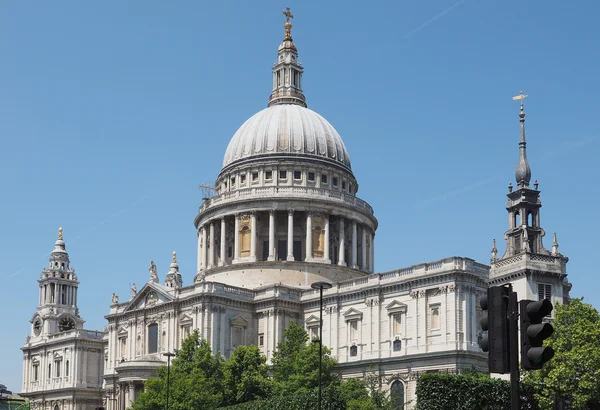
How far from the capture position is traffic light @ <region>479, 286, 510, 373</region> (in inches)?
688

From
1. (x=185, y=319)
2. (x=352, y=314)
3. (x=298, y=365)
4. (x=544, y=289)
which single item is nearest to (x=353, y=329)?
(x=352, y=314)

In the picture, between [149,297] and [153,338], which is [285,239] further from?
[153,338]

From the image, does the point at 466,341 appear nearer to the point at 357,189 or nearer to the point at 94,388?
the point at 357,189

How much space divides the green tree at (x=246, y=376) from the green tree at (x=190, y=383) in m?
1.01

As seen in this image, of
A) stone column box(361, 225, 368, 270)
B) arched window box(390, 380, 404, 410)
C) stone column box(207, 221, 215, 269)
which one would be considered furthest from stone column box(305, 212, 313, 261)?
arched window box(390, 380, 404, 410)

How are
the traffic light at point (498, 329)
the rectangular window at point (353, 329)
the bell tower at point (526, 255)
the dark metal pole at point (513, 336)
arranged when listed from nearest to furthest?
the dark metal pole at point (513, 336), the traffic light at point (498, 329), the bell tower at point (526, 255), the rectangular window at point (353, 329)

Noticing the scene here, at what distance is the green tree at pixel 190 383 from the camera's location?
86.7 m

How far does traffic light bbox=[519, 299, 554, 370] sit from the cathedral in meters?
67.7

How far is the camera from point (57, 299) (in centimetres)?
15350

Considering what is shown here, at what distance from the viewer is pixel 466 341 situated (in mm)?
89500

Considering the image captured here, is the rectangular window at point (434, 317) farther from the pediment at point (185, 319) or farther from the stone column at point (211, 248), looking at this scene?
the stone column at point (211, 248)

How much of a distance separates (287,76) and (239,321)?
42.0m

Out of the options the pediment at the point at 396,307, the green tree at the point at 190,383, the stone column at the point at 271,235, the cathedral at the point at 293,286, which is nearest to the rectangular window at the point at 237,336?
the cathedral at the point at 293,286

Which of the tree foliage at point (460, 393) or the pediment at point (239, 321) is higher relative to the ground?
the pediment at point (239, 321)
